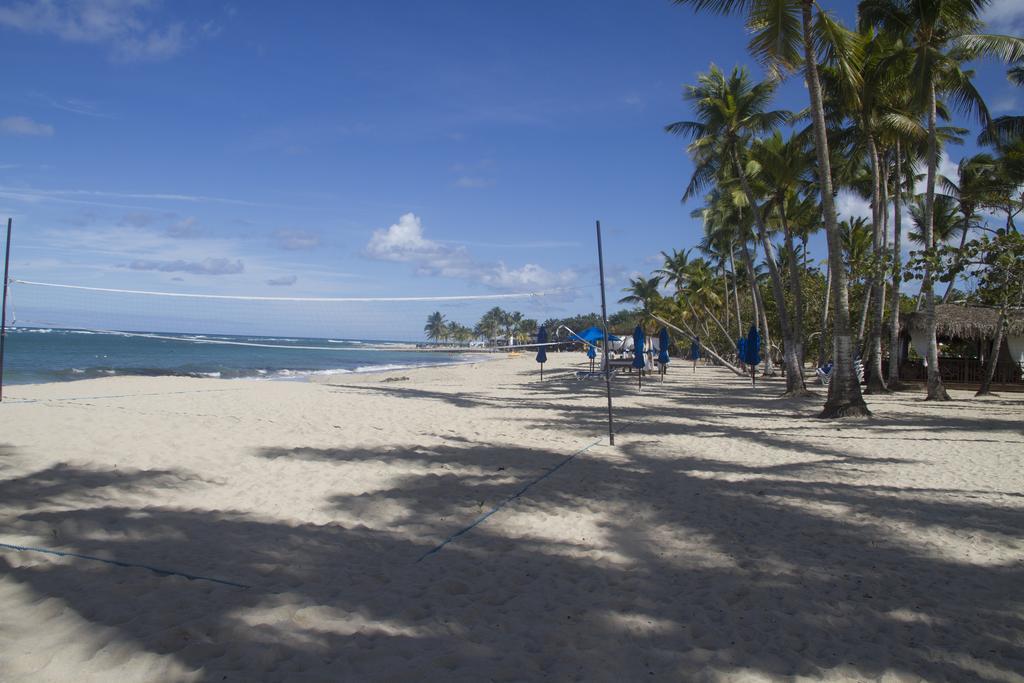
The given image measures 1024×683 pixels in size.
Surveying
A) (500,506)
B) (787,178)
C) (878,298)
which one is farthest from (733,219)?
(500,506)

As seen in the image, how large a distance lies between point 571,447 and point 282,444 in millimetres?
3645

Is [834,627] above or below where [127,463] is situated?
below

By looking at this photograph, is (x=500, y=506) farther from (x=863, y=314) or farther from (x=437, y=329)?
(x=437, y=329)

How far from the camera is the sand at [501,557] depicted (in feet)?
9.30

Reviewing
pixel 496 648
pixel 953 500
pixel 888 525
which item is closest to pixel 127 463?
pixel 496 648

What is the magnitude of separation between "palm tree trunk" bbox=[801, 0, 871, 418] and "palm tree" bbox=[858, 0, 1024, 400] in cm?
151

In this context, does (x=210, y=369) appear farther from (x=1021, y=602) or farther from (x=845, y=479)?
(x=1021, y=602)

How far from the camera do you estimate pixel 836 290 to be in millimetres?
11414

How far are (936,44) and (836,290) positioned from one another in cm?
589

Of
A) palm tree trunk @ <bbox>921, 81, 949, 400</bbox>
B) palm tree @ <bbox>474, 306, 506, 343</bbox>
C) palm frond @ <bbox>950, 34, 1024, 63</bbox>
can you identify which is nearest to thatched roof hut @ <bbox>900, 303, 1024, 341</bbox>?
palm tree trunk @ <bbox>921, 81, 949, 400</bbox>

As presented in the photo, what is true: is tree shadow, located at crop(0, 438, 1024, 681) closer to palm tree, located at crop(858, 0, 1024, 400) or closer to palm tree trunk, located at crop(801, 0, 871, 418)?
palm tree trunk, located at crop(801, 0, 871, 418)

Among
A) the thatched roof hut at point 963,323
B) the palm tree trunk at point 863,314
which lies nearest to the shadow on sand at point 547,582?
the palm tree trunk at point 863,314

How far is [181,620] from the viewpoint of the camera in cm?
304

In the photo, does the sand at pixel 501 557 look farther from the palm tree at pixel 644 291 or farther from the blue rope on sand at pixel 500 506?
the palm tree at pixel 644 291
